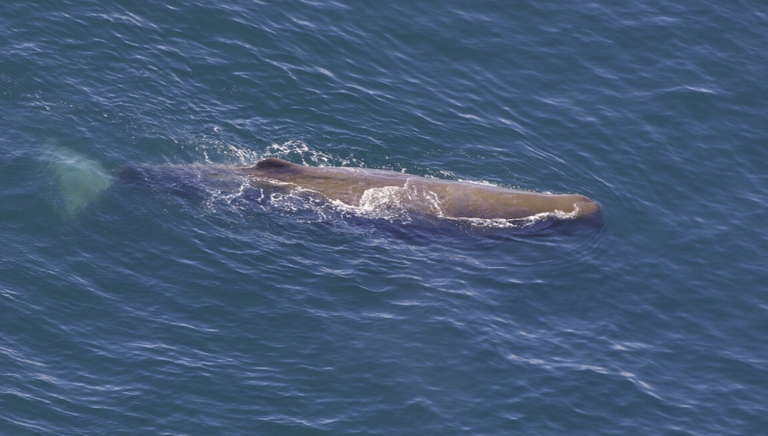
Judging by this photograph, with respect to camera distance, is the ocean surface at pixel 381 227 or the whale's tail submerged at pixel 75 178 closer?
the ocean surface at pixel 381 227

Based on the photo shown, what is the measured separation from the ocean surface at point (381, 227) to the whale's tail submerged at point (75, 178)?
0.11 metres

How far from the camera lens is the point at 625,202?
3719 centimetres

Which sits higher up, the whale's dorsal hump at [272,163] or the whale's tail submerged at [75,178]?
the whale's dorsal hump at [272,163]

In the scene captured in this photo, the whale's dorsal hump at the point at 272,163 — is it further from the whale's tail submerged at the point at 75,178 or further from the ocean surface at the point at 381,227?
the whale's tail submerged at the point at 75,178

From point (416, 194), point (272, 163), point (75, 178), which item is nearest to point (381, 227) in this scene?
point (416, 194)

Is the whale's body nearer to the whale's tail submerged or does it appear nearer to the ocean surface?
the ocean surface

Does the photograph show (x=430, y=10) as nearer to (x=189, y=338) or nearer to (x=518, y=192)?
(x=518, y=192)

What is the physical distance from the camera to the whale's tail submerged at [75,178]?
32594mm

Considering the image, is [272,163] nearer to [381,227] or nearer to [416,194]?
[381,227]

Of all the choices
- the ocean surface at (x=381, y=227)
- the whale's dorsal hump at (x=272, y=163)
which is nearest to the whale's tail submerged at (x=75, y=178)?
Answer: the ocean surface at (x=381, y=227)

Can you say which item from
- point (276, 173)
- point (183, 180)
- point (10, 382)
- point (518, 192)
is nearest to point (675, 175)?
point (518, 192)

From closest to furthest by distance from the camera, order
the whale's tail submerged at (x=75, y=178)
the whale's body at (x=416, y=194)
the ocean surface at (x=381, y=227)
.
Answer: the ocean surface at (x=381, y=227), the whale's tail submerged at (x=75, y=178), the whale's body at (x=416, y=194)

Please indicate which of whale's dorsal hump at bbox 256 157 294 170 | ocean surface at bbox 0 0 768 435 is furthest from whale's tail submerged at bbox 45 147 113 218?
whale's dorsal hump at bbox 256 157 294 170

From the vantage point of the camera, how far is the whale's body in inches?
1352
